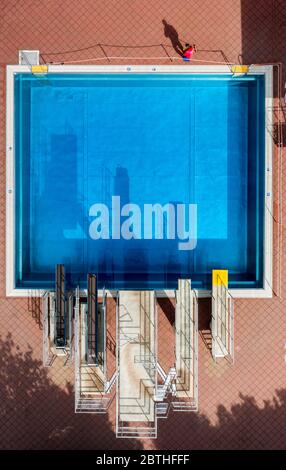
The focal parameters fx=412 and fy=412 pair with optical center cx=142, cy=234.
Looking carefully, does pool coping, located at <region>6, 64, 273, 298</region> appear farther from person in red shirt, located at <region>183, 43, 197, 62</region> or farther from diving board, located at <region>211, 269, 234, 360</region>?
diving board, located at <region>211, 269, 234, 360</region>

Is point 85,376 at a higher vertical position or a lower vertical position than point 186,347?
lower

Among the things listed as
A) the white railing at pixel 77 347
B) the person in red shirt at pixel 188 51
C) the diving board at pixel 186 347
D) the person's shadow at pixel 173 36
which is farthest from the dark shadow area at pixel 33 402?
the person's shadow at pixel 173 36

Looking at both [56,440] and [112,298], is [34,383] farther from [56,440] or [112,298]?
[112,298]

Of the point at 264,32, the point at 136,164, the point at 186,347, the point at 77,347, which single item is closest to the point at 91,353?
the point at 77,347

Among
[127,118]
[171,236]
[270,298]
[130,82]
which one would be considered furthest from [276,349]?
[130,82]

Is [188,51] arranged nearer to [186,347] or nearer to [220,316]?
[220,316]

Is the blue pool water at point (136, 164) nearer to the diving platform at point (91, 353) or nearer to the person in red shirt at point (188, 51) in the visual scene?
the person in red shirt at point (188, 51)

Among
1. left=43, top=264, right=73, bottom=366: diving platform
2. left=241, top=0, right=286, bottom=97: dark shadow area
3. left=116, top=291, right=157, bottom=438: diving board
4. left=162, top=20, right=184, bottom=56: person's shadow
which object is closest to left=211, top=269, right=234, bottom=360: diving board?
left=116, top=291, right=157, bottom=438: diving board
